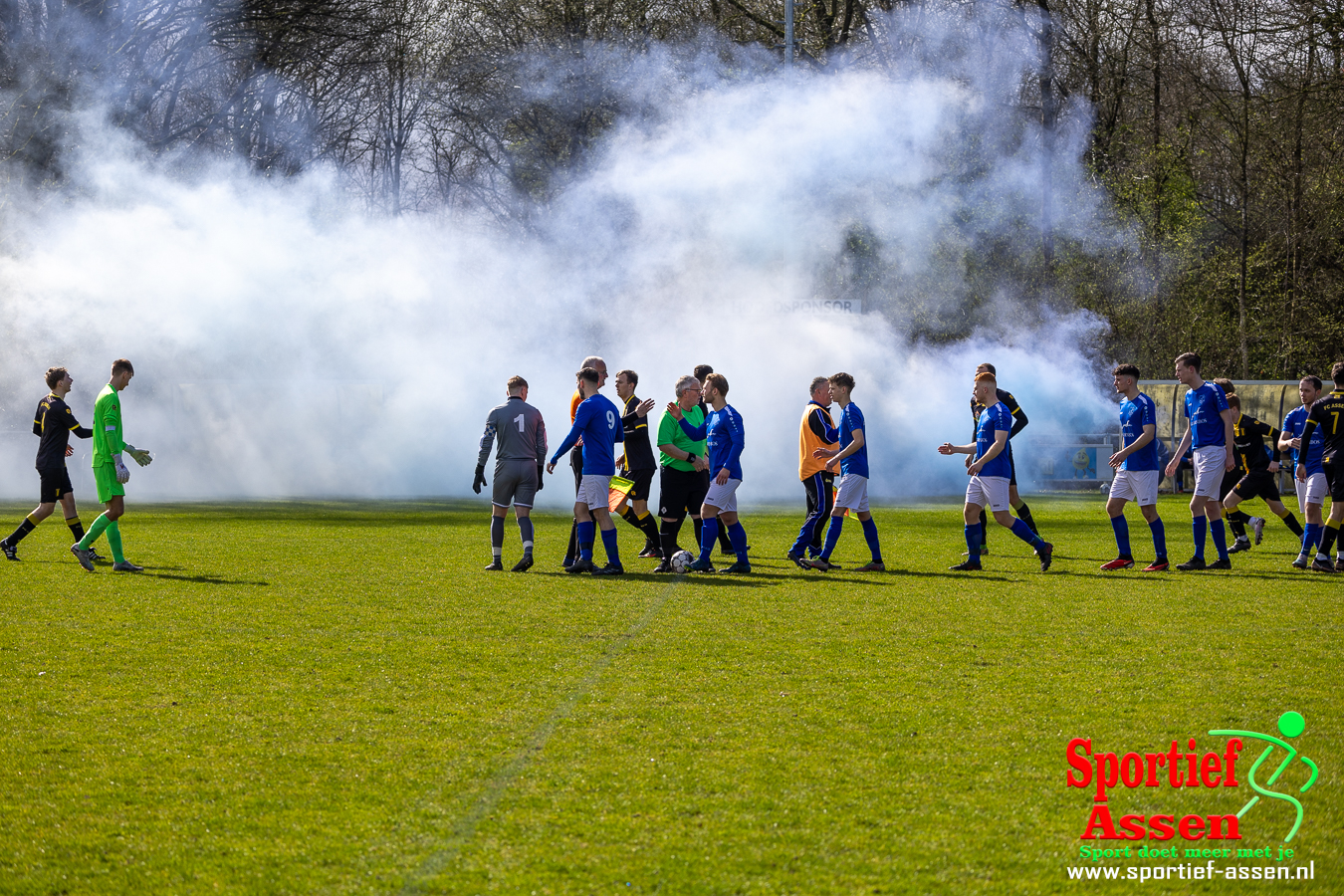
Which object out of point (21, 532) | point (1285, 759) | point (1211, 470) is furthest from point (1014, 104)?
point (1285, 759)

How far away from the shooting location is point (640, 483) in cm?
1217

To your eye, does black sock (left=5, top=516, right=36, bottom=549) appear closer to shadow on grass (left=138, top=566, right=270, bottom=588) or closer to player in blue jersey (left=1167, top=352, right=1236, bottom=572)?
shadow on grass (left=138, top=566, right=270, bottom=588)

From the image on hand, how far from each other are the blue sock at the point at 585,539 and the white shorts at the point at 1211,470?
5344 millimetres

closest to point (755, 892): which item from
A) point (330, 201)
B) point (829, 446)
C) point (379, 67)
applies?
point (829, 446)

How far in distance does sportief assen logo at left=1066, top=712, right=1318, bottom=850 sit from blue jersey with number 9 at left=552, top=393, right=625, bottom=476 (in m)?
5.98

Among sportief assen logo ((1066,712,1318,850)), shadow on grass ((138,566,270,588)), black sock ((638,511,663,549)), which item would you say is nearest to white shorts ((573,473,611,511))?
black sock ((638,511,663,549))

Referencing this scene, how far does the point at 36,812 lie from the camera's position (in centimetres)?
432

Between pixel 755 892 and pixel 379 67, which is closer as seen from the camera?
pixel 755 892

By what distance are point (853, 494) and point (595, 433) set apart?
233 centimetres

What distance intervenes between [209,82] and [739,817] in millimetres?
26490

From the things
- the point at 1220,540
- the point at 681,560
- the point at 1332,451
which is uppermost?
the point at 1332,451

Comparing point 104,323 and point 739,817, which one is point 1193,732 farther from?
point 104,323

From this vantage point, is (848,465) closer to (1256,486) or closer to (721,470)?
(721,470)

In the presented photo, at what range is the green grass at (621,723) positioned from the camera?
386 centimetres
